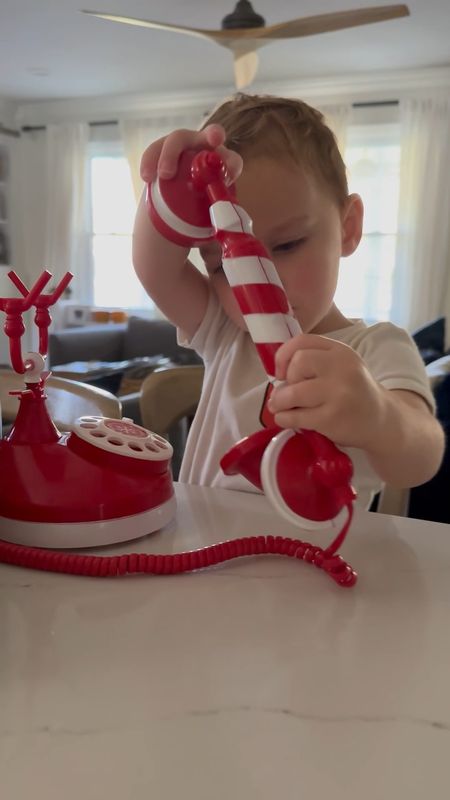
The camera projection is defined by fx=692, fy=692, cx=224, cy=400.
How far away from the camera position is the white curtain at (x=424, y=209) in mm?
4676

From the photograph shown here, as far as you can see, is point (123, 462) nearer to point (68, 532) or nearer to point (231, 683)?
point (68, 532)

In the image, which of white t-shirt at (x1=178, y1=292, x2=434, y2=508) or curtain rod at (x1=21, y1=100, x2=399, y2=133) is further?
curtain rod at (x1=21, y1=100, x2=399, y2=133)

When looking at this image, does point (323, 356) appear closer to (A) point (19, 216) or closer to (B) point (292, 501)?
(B) point (292, 501)

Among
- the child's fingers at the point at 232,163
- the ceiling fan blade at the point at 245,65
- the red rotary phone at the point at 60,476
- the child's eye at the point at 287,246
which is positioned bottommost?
the red rotary phone at the point at 60,476

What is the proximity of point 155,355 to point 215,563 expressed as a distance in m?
4.48

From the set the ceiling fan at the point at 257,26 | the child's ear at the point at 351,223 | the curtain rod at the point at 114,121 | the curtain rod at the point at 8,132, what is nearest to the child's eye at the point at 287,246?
the child's ear at the point at 351,223

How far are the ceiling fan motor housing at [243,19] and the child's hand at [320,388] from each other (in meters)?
2.90

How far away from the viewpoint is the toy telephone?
0.41 m

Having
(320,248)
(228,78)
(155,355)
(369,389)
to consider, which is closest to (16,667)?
(369,389)

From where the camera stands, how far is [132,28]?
12.3 feet

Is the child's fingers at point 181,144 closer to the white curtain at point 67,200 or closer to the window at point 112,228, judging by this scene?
the window at point 112,228

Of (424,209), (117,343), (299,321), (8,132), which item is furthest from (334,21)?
(8,132)

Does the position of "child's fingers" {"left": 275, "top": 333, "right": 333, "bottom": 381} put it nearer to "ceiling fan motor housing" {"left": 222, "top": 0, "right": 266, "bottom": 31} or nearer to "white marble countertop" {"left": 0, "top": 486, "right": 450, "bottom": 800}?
"white marble countertop" {"left": 0, "top": 486, "right": 450, "bottom": 800}

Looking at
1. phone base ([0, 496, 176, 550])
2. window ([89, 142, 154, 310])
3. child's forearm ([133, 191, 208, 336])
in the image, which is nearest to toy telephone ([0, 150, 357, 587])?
phone base ([0, 496, 176, 550])
